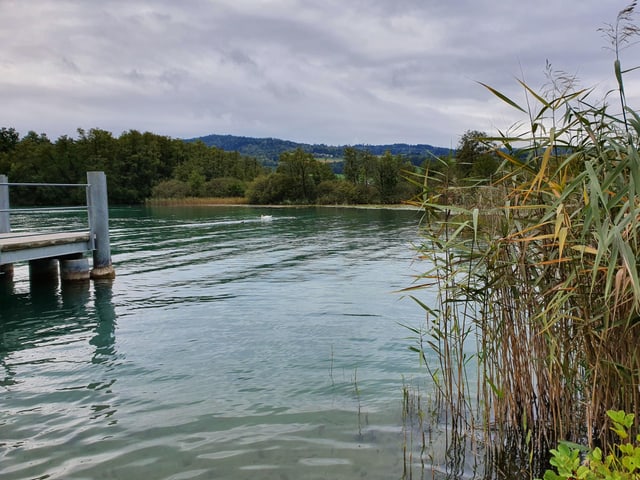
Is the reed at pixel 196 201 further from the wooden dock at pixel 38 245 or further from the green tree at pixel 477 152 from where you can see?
the green tree at pixel 477 152

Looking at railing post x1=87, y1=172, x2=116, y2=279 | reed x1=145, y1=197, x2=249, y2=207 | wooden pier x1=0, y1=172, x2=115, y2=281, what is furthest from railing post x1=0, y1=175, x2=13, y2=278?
reed x1=145, y1=197, x2=249, y2=207

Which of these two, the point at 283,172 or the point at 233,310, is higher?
the point at 283,172

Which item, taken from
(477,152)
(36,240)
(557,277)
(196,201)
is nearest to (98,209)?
(36,240)

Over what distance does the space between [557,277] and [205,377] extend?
4.62 meters

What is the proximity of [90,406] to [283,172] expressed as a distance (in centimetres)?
8064

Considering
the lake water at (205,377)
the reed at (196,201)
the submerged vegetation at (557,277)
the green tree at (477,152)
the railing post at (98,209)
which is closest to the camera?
the submerged vegetation at (557,277)

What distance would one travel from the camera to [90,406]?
5.92 meters

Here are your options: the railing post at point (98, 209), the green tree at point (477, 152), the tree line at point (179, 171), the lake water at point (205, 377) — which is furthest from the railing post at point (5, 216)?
the tree line at point (179, 171)

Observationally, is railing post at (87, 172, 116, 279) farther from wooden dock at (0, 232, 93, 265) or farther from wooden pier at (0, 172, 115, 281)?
wooden dock at (0, 232, 93, 265)

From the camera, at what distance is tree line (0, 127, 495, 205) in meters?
77.2

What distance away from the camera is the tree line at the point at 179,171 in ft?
253

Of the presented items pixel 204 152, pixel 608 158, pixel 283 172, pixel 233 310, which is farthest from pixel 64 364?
pixel 204 152

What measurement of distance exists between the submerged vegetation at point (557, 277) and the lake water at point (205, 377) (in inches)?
28.4

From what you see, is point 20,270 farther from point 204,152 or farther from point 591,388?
point 204,152
